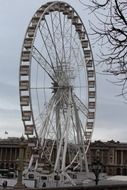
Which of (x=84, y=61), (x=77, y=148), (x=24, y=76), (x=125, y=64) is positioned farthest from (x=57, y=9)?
(x=125, y=64)

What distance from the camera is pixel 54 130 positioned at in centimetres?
4944

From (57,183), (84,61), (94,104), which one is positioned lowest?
(57,183)

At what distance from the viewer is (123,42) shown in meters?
11.2

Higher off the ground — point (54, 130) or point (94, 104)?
point (94, 104)

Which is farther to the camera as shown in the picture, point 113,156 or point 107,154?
point 113,156

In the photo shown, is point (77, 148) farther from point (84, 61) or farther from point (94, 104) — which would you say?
point (84, 61)

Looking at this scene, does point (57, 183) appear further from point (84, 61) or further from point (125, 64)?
point (125, 64)

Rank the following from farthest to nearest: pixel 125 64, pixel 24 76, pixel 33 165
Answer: pixel 33 165, pixel 24 76, pixel 125 64

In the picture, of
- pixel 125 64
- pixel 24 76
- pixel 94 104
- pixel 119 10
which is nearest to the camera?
pixel 119 10

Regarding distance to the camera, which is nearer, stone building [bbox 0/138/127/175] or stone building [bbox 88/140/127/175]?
A: stone building [bbox 0/138/127/175]

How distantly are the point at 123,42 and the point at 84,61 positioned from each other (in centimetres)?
4378

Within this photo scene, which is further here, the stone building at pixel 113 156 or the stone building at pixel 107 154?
the stone building at pixel 113 156

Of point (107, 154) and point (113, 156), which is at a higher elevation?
point (107, 154)

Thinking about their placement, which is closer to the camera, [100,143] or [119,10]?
[119,10]
